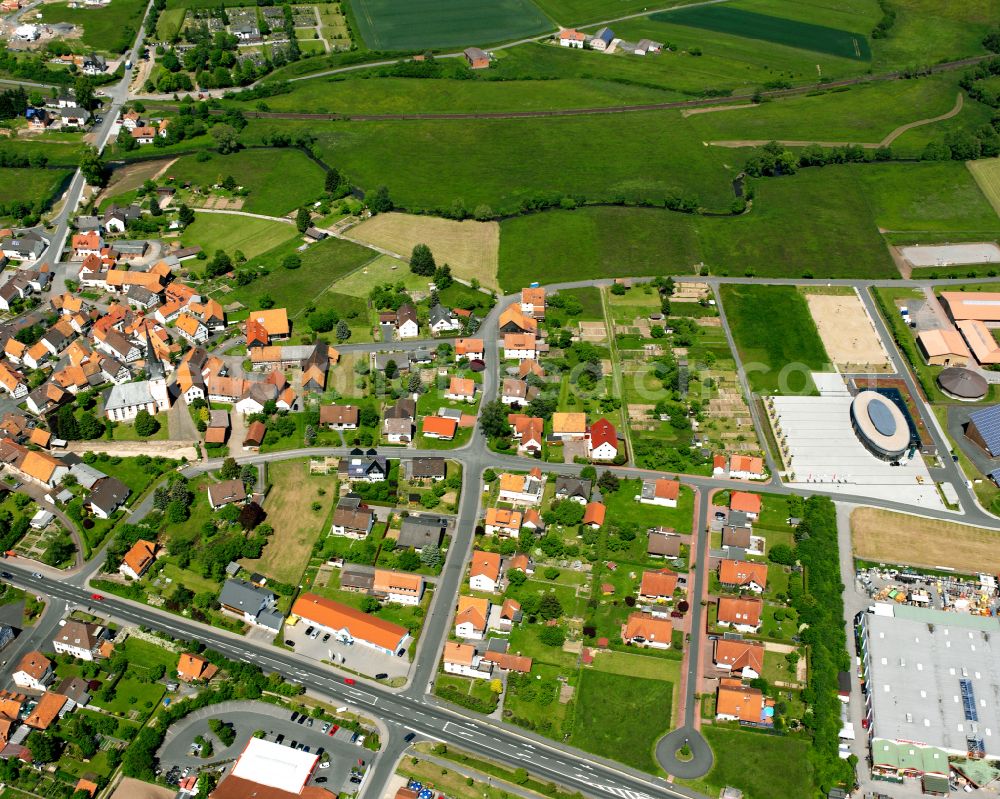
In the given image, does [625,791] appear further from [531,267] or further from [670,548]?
[531,267]

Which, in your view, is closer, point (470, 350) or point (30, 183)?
point (470, 350)

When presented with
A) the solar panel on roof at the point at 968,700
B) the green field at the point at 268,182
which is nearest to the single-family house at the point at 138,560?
the green field at the point at 268,182

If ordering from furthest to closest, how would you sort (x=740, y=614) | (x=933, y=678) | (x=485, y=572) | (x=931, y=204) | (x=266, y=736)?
1. (x=931, y=204)
2. (x=485, y=572)
3. (x=740, y=614)
4. (x=933, y=678)
5. (x=266, y=736)

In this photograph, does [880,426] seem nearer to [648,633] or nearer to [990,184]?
[648,633]

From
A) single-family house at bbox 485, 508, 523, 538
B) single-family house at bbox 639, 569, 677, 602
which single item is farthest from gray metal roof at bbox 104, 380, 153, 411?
single-family house at bbox 639, 569, 677, 602

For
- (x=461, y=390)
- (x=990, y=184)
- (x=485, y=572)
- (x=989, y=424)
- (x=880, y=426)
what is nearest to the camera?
(x=485, y=572)

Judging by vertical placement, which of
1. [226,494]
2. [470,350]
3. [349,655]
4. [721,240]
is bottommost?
[349,655]

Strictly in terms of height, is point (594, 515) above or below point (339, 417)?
below

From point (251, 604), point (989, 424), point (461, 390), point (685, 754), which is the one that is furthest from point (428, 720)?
point (989, 424)
